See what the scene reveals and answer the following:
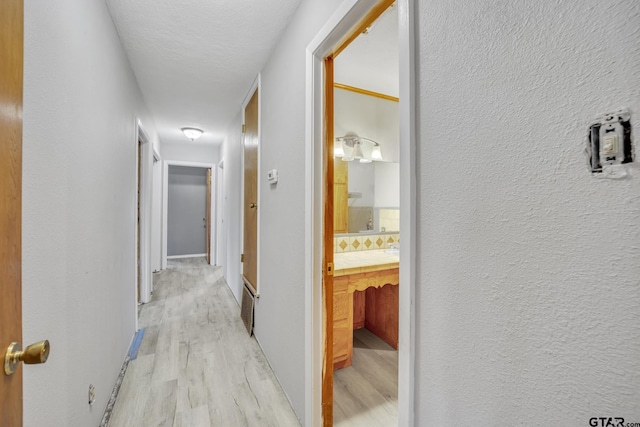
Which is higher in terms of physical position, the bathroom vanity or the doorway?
the doorway

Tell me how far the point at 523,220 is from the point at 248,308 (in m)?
2.58

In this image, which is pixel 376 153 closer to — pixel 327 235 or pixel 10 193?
pixel 327 235

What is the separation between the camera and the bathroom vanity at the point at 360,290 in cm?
198

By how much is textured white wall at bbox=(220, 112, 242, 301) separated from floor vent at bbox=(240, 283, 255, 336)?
Answer: 1.47ft

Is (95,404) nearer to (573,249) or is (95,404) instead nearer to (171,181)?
(573,249)

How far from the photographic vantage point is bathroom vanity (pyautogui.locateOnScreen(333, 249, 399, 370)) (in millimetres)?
1981

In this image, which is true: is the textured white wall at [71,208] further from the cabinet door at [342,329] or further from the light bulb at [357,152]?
the light bulb at [357,152]

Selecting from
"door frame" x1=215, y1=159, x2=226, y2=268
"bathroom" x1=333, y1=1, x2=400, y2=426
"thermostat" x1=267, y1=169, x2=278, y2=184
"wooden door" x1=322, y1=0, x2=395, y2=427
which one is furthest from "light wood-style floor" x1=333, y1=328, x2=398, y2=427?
"door frame" x1=215, y1=159, x2=226, y2=268

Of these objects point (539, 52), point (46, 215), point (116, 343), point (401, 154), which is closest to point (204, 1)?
point (46, 215)

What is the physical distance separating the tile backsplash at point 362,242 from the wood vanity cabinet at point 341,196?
0.08 m

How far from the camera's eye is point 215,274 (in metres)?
4.89

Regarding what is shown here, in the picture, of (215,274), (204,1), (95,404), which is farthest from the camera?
(215,274)

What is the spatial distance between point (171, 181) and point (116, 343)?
17.2 ft

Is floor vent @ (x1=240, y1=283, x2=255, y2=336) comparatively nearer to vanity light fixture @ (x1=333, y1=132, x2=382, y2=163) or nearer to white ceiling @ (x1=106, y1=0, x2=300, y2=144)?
vanity light fixture @ (x1=333, y1=132, x2=382, y2=163)
